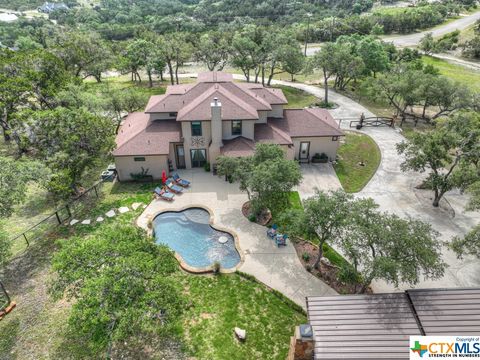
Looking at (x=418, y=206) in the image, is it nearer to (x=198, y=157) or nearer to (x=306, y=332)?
(x=306, y=332)

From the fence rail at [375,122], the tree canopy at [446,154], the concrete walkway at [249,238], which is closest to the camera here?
the concrete walkway at [249,238]

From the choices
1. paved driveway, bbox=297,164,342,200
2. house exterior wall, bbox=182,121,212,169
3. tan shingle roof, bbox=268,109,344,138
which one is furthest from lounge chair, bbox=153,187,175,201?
tan shingle roof, bbox=268,109,344,138

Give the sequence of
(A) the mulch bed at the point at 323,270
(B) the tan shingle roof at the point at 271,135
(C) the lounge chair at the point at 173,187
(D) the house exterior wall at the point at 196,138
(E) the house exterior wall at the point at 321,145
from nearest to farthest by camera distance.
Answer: (A) the mulch bed at the point at 323,270 → (C) the lounge chair at the point at 173,187 → (D) the house exterior wall at the point at 196,138 → (B) the tan shingle roof at the point at 271,135 → (E) the house exterior wall at the point at 321,145

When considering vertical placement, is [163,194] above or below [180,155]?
below

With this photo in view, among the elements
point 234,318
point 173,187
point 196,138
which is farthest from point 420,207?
point 173,187

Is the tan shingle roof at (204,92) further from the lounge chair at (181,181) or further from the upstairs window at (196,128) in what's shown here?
the lounge chair at (181,181)

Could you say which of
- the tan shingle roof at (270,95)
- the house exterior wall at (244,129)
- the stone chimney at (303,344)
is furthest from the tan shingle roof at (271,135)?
the stone chimney at (303,344)
